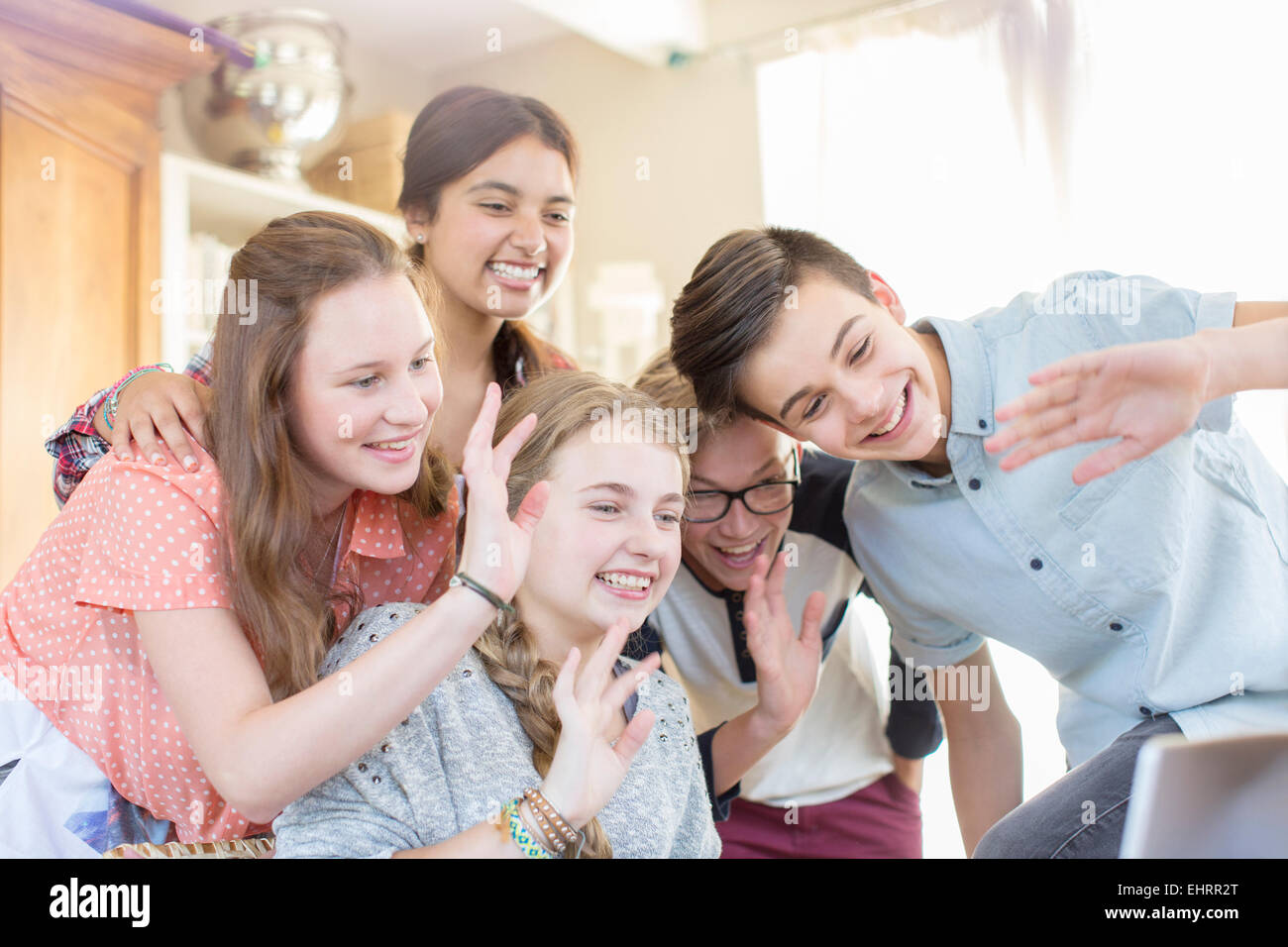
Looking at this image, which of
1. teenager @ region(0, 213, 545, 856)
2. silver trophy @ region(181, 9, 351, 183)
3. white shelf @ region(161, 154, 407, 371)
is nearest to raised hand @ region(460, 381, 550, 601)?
teenager @ region(0, 213, 545, 856)

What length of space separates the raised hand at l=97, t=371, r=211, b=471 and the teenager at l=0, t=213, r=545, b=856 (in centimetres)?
3

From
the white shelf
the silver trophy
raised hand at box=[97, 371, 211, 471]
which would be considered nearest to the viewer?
raised hand at box=[97, 371, 211, 471]

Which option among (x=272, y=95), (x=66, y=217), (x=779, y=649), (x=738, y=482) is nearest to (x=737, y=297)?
(x=738, y=482)

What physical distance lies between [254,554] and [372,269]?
308mm

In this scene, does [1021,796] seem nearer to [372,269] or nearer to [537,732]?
[537,732]

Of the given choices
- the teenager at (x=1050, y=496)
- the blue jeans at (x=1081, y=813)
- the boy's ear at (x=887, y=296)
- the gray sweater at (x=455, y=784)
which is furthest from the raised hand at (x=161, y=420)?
the blue jeans at (x=1081, y=813)

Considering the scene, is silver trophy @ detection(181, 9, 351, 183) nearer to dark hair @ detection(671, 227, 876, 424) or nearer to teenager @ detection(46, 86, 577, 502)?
teenager @ detection(46, 86, 577, 502)

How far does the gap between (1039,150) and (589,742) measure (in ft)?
7.58

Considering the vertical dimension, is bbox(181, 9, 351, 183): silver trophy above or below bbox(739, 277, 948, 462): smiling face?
above

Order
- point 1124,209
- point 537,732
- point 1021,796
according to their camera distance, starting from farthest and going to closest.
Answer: point 1124,209 < point 1021,796 < point 537,732

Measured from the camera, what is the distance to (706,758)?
1289 millimetres

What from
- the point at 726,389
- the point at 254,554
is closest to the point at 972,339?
the point at 726,389

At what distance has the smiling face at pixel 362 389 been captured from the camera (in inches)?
39.5

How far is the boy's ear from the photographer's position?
51.3 inches
